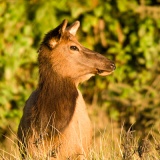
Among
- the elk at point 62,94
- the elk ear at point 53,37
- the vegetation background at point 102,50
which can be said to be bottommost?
the vegetation background at point 102,50

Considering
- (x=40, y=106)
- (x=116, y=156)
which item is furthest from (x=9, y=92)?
(x=116, y=156)

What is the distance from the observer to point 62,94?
640 centimetres

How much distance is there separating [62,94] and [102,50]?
4.65 meters

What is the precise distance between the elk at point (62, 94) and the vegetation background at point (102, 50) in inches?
131

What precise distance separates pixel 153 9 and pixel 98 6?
91 cm

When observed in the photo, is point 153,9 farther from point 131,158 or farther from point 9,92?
point 131,158

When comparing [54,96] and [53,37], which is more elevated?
[53,37]

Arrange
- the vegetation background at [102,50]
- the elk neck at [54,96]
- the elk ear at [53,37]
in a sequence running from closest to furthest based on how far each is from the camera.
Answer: the elk neck at [54,96] < the elk ear at [53,37] < the vegetation background at [102,50]

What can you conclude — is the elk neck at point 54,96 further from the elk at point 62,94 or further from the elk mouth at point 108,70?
the elk mouth at point 108,70

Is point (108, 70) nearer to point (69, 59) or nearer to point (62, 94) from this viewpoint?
point (69, 59)

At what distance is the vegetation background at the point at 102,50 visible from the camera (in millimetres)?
9898

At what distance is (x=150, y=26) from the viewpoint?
1036cm

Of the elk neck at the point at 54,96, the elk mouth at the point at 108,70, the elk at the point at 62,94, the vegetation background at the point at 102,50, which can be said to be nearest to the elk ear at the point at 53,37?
the elk at the point at 62,94

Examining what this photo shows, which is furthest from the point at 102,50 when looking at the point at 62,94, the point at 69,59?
the point at 62,94
